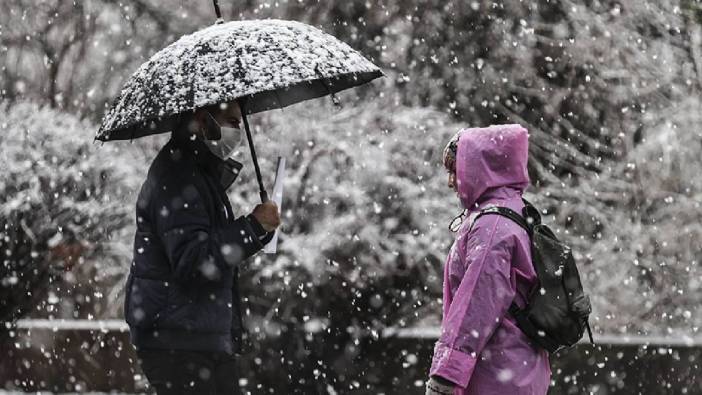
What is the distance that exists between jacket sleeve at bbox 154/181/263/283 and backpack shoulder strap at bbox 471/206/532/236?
705mm

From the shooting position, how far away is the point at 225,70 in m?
3.43

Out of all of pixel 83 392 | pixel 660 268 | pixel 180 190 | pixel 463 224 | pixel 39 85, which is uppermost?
pixel 180 190

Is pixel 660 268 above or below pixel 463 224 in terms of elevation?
below

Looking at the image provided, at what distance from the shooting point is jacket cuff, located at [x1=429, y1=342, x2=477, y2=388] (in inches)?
120

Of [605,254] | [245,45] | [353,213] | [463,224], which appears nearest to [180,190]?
[245,45]

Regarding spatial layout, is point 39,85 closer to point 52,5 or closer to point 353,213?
point 52,5

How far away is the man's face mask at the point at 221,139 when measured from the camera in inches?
138

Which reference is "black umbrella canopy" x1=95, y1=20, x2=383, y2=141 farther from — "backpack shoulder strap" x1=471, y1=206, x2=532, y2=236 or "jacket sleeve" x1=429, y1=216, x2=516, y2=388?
"jacket sleeve" x1=429, y1=216, x2=516, y2=388

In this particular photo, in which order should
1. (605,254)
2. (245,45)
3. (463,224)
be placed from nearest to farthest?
(463,224), (245,45), (605,254)

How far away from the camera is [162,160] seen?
343 centimetres

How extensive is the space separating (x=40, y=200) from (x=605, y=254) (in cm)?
424

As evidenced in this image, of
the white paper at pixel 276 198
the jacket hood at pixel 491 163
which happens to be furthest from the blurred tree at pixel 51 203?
the jacket hood at pixel 491 163

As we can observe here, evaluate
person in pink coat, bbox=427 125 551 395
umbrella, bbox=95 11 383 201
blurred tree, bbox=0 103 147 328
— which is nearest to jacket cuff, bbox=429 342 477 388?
person in pink coat, bbox=427 125 551 395

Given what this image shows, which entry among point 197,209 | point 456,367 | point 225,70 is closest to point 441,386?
point 456,367
